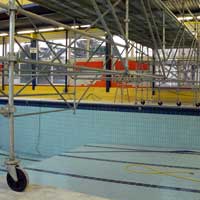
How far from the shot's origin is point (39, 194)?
5.74 ft

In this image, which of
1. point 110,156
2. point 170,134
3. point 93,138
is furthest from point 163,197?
point 93,138

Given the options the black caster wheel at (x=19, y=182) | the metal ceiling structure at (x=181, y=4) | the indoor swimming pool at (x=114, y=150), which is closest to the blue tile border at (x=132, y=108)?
the indoor swimming pool at (x=114, y=150)

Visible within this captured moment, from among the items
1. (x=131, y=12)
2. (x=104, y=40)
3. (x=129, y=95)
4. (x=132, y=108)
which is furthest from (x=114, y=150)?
(x=129, y=95)

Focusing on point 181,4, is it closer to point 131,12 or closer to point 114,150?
point 131,12

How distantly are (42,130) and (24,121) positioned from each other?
528mm

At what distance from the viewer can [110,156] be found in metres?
4.68

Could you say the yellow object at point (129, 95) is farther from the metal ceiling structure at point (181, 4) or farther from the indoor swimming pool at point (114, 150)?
the metal ceiling structure at point (181, 4)

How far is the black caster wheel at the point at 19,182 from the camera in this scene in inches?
69.8

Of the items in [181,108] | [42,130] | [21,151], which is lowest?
[21,151]

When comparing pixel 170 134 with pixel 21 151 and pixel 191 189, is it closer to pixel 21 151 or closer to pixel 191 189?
pixel 191 189

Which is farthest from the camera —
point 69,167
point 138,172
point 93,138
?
point 93,138

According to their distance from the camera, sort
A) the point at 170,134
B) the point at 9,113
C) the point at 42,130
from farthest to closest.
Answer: the point at 42,130
the point at 170,134
the point at 9,113

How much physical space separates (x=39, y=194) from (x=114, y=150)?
350cm

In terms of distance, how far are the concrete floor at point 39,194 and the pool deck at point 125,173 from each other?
118 centimetres
